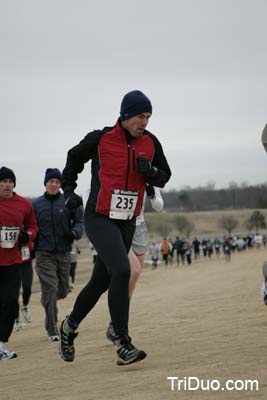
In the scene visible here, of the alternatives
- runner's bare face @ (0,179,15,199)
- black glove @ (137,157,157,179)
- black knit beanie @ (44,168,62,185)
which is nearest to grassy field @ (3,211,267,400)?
black glove @ (137,157,157,179)

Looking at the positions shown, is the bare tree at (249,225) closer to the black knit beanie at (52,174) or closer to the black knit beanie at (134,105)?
the black knit beanie at (52,174)

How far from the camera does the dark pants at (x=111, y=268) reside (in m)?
6.81

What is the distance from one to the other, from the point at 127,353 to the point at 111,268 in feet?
2.31

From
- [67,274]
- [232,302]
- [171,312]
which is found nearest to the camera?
[67,274]

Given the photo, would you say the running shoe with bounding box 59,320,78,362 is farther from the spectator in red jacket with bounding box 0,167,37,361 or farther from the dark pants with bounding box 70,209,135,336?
the spectator in red jacket with bounding box 0,167,37,361

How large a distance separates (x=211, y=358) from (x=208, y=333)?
1934mm

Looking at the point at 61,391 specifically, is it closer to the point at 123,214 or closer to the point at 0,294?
the point at 123,214

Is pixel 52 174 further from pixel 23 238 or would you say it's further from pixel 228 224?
pixel 228 224

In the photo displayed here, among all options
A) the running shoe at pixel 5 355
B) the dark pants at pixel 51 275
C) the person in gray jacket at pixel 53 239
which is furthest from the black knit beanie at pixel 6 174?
the running shoe at pixel 5 355

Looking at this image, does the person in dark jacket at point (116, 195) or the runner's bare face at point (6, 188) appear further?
the runner's bare face at point (6, 188)

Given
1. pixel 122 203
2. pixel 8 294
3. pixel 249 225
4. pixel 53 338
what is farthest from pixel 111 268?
pixel 249 225

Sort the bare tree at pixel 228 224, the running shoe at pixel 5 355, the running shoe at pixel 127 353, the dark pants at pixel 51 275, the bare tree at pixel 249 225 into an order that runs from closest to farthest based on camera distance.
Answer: the running shoe at pixel 127 353
the running shoe at pixel 5 355
the dark pants at pixel 51 275
the bare tree at pixel 249 225
the bare tree at pixel 228 224

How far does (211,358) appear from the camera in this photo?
6.84 metres

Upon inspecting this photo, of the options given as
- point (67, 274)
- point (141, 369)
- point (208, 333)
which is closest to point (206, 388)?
point (141, 369)
